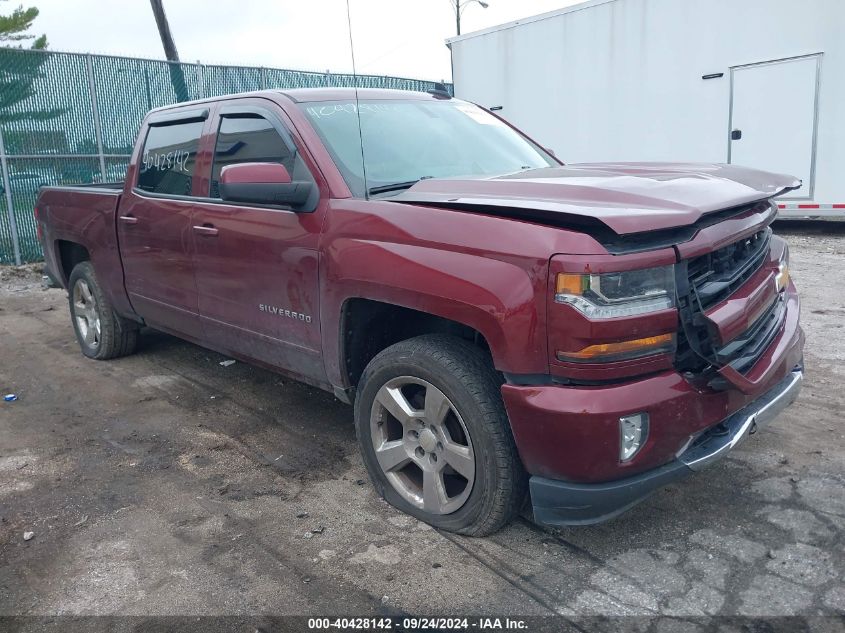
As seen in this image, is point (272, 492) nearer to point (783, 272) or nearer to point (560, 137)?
point (783, 272)

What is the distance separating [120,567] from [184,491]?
68 centimetres

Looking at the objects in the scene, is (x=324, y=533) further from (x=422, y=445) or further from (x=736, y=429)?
(x=736, y=429)

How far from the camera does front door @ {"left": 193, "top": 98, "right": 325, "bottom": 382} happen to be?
3.53 metres

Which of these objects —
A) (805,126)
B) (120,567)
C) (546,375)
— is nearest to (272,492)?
(120,567)

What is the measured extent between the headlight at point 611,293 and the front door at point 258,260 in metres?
1.36

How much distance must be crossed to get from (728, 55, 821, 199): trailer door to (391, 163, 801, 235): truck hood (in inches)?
293

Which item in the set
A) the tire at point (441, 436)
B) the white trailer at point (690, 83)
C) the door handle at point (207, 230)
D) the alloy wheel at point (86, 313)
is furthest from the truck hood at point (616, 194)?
the white trailer at point (690, 83)

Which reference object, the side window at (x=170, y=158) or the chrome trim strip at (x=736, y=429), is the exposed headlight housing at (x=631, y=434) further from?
the side window at (x=170, y=158)

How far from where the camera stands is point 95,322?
5.88 metres

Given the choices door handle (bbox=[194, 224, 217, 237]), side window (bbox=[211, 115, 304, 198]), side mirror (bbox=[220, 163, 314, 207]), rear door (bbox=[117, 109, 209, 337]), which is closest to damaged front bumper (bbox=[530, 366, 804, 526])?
side mirror (bbox=[220, 163, 314, 207])

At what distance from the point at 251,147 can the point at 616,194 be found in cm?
210

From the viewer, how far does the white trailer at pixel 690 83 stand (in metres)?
9.73

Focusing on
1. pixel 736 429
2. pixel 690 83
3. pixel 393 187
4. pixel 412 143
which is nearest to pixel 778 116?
pixel 690 83

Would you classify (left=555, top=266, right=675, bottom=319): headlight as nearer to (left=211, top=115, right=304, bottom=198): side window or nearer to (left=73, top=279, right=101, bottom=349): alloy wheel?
(left=211, top=115, right=304, bottom=198): side window
